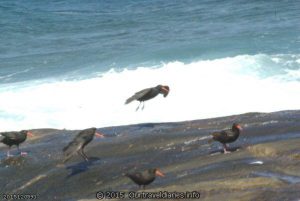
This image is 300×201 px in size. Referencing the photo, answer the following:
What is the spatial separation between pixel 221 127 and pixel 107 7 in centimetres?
3462

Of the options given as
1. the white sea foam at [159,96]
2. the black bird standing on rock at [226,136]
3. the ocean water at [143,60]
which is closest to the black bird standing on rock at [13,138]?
the black bird standing on rock at [226,136]

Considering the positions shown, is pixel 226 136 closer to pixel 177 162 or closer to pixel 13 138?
pixel 177 162

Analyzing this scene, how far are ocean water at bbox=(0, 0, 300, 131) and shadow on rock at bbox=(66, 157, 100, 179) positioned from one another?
9072 millimetres

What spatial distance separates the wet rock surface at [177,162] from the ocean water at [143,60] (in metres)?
8.00

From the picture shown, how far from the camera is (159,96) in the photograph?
21062mm

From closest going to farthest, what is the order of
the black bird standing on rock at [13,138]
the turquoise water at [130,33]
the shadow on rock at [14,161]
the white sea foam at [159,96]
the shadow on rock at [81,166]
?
the shadow on rock at [81,166] → the shadow on rock at [14,161] → the black bird standing on rock at [13,138] → the white sea foam at [159,96] → the turquoise water at [130,33]

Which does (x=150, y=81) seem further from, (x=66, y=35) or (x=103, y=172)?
(x=103, y=172)

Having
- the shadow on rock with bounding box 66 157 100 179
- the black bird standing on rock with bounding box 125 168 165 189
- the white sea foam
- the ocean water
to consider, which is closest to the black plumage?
the black bird standing on rock with bounding box 125 168 165 189

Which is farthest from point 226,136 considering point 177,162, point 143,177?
point 143,177

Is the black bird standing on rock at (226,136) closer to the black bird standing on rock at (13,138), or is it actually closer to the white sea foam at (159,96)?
the black bird standing on rock at (13,138)

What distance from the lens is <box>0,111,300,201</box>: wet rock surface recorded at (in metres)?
8.16

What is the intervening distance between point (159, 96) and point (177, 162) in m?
11.5

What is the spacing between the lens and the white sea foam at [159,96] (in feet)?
65.3

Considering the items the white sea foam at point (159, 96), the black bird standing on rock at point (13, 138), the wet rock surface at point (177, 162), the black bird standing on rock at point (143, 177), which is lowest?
the black bird standing on rock at point (143, 177)
